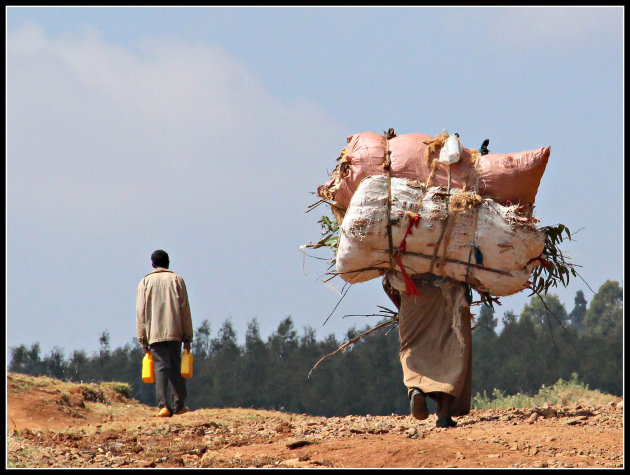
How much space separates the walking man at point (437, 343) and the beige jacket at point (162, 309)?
2.89 metres

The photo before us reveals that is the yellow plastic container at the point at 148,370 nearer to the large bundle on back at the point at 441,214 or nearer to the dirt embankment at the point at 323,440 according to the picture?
the dirt embankment at the point at 323,440

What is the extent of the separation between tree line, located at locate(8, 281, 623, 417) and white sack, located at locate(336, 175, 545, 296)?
480 inches

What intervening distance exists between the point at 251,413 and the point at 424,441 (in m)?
2.93

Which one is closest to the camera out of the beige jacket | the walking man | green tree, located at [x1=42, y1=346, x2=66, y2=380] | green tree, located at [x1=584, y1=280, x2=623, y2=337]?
the walking man

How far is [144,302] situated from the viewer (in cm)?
1160

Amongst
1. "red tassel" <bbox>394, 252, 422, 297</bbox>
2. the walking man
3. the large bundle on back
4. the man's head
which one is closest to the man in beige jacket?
the man's head

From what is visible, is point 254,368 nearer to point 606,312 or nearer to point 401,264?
point 401,264

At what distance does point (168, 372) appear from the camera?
11.5 meters

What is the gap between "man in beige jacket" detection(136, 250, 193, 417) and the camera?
Result: 11.5m

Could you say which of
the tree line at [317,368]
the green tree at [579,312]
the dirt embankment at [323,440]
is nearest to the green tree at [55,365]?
the tree line at [317,368]

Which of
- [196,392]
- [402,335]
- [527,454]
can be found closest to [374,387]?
[196,392]

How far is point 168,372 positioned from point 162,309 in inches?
26.5

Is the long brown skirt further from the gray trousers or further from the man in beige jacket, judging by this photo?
the gray trousers

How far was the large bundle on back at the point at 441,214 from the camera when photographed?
9.02 m
